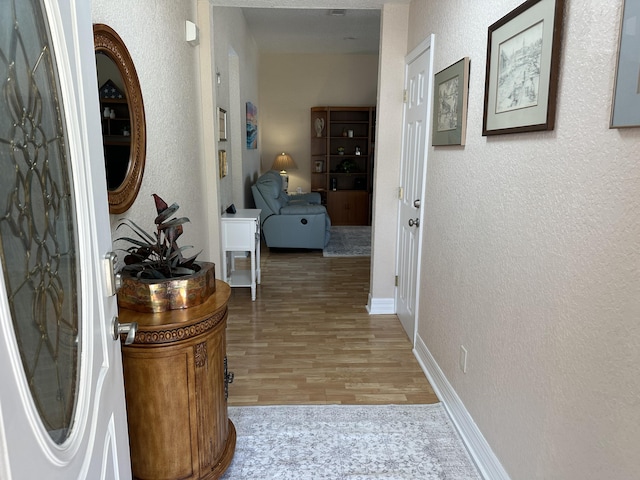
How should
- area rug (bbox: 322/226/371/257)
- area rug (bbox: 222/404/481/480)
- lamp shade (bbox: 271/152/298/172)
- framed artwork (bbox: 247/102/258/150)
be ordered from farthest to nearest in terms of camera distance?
lamp shade (bbox: 271/152/298/172) < framed artwork (bbox: 247/102/258/150) < area rug (bbox: 322/226/371/257) < area rug (bbox: 222/404/481/480)

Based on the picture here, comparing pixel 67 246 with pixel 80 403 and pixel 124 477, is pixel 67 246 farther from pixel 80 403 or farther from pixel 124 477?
pixel 124 477

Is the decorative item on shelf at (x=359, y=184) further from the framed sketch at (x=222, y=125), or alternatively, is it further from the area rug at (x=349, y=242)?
the framed sketch at (x=222, y=125)

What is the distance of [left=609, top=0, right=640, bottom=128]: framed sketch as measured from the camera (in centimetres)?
99

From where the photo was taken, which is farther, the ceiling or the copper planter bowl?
the ceiling

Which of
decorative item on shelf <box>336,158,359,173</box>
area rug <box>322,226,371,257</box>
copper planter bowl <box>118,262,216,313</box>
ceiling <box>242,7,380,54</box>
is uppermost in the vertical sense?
ceiling <box>242,7,380,54</box>

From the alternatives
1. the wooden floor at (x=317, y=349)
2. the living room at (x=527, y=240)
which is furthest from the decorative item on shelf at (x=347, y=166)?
the living room at (x=527, y=240)

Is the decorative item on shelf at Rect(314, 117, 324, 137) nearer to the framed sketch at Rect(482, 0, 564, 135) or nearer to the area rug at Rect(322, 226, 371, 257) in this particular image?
the area rug at Rect(322, 226, 371, 257)

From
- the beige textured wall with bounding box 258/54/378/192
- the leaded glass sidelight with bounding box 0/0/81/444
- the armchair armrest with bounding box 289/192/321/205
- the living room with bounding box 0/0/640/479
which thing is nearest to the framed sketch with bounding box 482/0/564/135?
the living room with bounding box 0/0/640/479

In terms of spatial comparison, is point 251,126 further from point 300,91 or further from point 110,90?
point 110,90

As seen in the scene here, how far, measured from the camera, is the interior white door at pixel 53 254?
1.96ft

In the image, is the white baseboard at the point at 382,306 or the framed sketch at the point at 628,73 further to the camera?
the white baseboard at the point at 382,306

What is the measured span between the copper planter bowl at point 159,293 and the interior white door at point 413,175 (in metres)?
1.74

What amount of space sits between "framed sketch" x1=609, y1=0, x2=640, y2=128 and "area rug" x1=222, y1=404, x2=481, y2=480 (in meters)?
1.51

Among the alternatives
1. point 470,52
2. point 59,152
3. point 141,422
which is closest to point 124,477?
point 141,422
